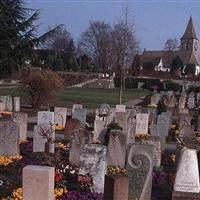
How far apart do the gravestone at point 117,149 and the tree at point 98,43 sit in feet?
252

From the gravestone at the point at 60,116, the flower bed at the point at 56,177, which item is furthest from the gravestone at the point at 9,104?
the flower bed at the point at 56,177

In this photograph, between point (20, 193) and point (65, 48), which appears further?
point (65, 48)

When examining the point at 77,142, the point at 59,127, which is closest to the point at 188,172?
the point at 77,142

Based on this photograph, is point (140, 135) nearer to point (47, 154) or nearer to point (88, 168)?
point (47, 154)

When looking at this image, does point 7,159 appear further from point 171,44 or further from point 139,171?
point 171,44

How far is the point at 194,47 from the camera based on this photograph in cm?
13700

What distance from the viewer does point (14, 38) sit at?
93.5 ft

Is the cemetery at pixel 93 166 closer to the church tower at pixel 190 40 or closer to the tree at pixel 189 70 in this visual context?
the tree at pixel 189 70

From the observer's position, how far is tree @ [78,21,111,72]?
300ft

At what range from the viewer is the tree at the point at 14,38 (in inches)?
1102

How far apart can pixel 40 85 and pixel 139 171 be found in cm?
1879

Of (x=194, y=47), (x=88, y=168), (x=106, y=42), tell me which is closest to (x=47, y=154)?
(x=88, y=168)

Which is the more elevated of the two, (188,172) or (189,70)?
(189,70)

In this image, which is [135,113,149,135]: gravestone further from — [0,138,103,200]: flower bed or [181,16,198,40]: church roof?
[181,16,198,40]: church roof
